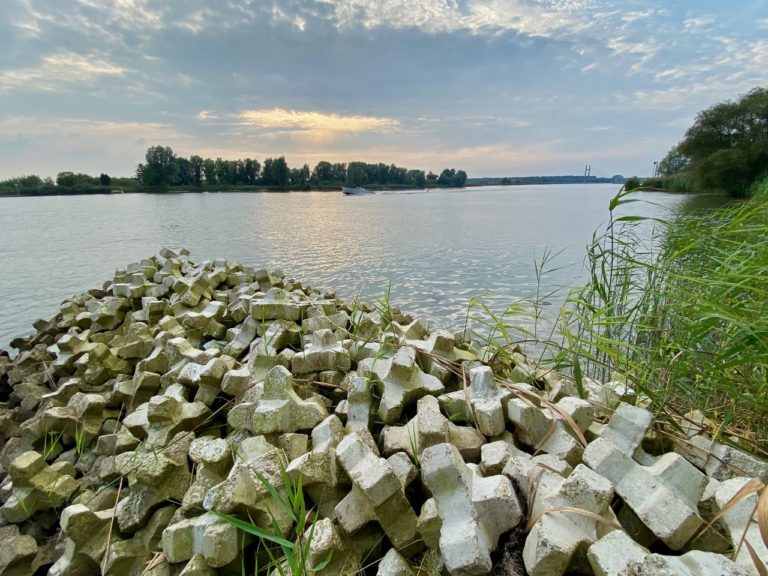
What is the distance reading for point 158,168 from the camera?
3046 inches

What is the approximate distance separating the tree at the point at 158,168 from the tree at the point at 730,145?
83.3 m

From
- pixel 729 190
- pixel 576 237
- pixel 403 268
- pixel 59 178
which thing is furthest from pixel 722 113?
pixel 59 178

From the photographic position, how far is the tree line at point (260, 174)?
77938 mm

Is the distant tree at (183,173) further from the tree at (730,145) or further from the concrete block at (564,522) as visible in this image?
the concrete block at (564,522)

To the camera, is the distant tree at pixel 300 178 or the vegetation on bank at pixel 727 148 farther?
the distant tree at pixel 300 178

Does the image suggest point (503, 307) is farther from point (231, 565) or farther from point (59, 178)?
point (59, 178)

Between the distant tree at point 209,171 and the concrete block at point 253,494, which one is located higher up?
the distant tree at point 209,171

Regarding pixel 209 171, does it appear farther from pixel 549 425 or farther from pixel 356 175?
pixel 549 425

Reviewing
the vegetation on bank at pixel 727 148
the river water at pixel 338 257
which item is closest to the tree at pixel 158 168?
the river water at pixel 338 257

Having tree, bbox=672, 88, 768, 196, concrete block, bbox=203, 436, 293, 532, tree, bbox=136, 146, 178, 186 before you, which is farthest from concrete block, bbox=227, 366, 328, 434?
tree, bbox=136, 146, 178, 186

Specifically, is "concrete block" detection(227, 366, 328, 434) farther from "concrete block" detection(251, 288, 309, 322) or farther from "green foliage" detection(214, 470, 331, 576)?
"concrete block" detection(251, 288, 309, 322)

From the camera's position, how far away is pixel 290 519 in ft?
5.03

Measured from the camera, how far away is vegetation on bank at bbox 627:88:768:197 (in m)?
36.6

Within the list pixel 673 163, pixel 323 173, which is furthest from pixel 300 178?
pixel 673 163
